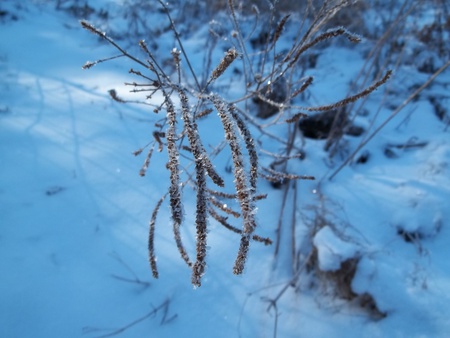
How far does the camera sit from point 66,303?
1.42m

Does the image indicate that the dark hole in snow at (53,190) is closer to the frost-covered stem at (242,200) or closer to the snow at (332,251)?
the snow at (332,251)

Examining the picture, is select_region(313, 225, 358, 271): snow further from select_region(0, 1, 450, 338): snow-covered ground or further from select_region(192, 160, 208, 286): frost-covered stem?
select_region(192, 160, 208, 286): frost-covered stem

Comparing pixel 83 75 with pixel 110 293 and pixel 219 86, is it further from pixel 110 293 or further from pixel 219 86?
pixel 110 293

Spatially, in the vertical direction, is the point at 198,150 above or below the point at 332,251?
above

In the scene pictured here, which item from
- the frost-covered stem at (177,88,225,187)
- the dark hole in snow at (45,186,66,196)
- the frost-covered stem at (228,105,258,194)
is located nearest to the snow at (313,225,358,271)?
the frost-covered stem at (228,105,258,194)

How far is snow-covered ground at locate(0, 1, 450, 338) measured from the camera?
4.66 feet

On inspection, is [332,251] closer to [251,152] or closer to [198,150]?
[251,152]

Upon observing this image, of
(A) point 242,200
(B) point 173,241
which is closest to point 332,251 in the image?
(B) point 173,241

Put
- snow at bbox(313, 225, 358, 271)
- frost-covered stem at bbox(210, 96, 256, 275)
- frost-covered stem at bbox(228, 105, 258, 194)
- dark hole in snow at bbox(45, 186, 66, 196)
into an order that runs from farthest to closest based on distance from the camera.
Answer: dark hole in snow at bbox(45, 186, 66, 196), snow at bbox(313, 225, 358, 271), frost-covered stem at bbox(228, 105, 258, 194), frost-covered stem at bbox(210, 96, 256, 275)

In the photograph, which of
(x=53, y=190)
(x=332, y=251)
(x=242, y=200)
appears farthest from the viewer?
(x=53, y=190)

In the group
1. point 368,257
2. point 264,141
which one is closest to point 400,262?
point 368,257

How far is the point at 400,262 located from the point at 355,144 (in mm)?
1139

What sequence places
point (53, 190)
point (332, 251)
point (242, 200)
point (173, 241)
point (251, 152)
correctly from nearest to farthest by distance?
point (242, 200) < point (251, 152) < point (332, 251) < point (173, 241) < point (53, 190)

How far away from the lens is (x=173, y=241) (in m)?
1.76
